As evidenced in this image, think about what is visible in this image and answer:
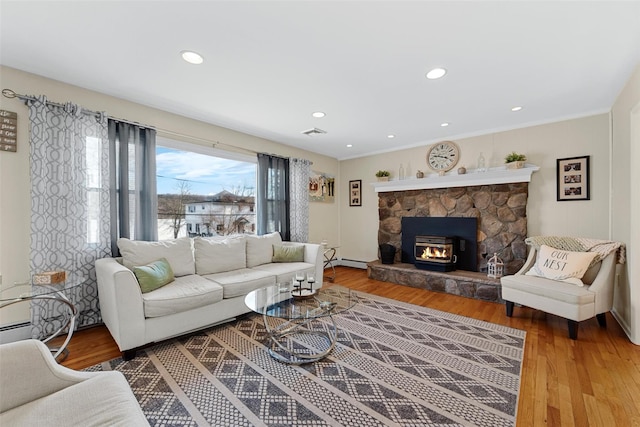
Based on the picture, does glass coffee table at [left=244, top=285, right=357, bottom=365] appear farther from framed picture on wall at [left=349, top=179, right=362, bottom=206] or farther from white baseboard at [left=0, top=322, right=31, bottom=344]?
framed picture on wall at [left=349, top=179, right=362, bottom=206]

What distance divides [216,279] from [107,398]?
1.83 m

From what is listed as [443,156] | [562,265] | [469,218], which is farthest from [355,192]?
[562,265]

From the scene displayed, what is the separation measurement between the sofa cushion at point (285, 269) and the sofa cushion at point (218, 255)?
28cm

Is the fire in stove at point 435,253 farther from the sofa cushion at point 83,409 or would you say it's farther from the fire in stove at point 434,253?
the sofa cushion at point 83,409

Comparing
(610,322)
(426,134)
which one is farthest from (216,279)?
(610,322)

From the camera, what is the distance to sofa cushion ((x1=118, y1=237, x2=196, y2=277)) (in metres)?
2.59

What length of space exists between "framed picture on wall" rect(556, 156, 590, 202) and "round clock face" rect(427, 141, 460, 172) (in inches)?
51.2

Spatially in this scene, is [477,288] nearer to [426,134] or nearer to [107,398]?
[426,134]

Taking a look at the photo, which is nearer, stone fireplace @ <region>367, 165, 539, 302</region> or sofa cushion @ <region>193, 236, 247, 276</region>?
sofa cushion @ <region>193, 236, 247, 276</region>

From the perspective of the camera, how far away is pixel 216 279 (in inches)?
113

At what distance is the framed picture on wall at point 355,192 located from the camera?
5.60 meters

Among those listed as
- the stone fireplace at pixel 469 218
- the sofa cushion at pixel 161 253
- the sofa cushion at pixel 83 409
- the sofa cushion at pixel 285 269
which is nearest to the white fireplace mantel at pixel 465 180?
the stone fireplace at pixel 469 218

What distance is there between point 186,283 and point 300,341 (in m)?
1.29

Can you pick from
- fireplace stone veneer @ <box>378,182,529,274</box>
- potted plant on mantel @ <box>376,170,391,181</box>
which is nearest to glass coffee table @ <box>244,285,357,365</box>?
fireplace stone veneer @ <box>378,182,529,274</box>
